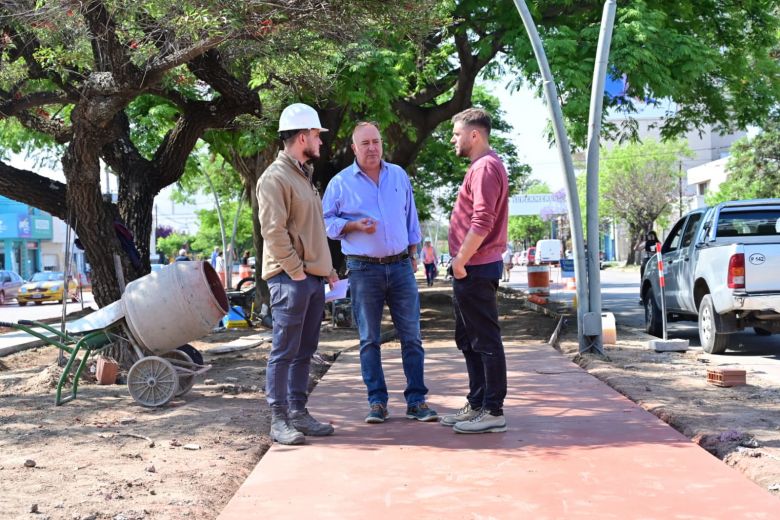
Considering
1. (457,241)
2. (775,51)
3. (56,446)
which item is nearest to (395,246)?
(457,241)

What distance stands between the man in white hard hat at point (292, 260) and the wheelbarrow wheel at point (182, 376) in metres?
2.21

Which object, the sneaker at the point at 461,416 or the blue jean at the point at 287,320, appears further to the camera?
the sneaker at the point at 461,416

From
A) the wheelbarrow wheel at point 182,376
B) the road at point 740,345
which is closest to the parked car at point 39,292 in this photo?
the road at point 740,345

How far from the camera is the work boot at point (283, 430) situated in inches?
236

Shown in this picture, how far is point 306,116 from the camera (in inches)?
243

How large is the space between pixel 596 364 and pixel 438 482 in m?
5.33

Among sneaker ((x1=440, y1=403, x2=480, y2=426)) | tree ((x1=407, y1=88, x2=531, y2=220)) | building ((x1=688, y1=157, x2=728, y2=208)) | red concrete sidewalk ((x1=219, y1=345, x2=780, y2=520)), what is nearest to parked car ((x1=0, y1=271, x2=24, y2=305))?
tree ((x1=407, y1=88, x2=531, y2=220))

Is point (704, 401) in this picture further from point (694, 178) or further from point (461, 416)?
point (694, 178)

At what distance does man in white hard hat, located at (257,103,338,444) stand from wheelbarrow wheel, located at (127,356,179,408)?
75.2 inches

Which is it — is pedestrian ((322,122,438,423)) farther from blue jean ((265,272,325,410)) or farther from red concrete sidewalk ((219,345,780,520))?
blue jean ((265,272,325,410))

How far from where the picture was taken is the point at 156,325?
8.05 meters

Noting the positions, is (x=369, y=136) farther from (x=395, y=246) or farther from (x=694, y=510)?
(x=694, y=510)

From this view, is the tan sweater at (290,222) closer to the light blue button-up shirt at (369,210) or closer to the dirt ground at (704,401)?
the light blue button-up shirt at (369,210)

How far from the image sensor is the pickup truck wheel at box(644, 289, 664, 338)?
14219 millimetres
